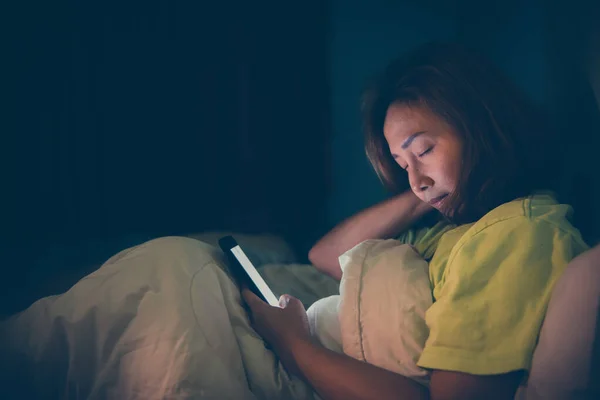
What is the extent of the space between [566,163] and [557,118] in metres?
0.07

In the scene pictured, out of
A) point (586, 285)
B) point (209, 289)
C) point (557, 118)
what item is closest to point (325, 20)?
point (557, 118)

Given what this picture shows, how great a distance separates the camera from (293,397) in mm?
654

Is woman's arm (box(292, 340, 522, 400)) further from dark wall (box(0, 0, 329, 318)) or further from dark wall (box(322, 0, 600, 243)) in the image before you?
dark wall (box(0, 0, 329, 318))

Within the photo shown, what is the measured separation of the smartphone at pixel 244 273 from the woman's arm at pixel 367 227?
9.2 inches

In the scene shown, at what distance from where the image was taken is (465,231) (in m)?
0.71

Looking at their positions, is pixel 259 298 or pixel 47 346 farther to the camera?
pixel 259 298

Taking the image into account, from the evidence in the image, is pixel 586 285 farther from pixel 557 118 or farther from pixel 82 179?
pixel 82 179

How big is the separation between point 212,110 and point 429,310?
62cm

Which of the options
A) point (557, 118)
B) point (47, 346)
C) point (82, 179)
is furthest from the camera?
point (82, 179)

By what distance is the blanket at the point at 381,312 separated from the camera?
0.62m

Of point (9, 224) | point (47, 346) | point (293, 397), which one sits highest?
point (9, 224)

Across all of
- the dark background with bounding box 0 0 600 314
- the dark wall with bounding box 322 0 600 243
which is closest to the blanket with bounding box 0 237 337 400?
the dark background with bounding box 0 0 600 314

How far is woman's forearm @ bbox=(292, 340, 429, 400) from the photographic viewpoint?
59 cm

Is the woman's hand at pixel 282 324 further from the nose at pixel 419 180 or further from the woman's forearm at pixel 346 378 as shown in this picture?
the nose at pixel 419 180
